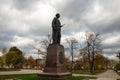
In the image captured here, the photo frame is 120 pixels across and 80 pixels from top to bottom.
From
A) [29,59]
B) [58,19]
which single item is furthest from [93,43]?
[29,59]

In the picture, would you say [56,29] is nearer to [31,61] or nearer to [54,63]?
[54,63]

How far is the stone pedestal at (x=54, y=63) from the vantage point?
16703mm

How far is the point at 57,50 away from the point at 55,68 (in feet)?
5.45

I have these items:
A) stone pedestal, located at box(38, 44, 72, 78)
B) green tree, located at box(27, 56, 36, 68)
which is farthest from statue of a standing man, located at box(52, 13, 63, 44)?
green tree, located at box(27, 56, 36, 68)

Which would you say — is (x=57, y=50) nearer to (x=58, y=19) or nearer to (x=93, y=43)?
(x=58, y=19)

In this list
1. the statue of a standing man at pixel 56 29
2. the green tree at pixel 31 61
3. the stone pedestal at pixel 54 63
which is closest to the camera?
the stone pedestal at pixel 54 63

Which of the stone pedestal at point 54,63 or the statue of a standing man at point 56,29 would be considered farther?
the statue of a standing man at point 56,29

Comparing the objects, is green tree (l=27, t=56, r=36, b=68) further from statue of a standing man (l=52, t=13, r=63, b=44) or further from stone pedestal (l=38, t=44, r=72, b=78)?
stone pedestal (l=38, t=44, r=72, b=78)

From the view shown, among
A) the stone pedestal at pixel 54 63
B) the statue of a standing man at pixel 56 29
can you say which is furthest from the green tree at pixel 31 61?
the stone pedestal at pixel 54 63

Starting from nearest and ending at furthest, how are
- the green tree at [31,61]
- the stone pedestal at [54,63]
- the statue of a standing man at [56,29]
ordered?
the stone pedestal at [54,63] < the statue of a standing man at [56,29] < the green tree at [31,61]

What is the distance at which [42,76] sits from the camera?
17.0 meters

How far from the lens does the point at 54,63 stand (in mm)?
17078

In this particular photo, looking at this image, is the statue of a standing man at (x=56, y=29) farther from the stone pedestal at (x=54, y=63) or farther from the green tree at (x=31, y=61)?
the green tree at (x=31, y=61)

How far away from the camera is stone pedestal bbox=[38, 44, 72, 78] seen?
16703mm
